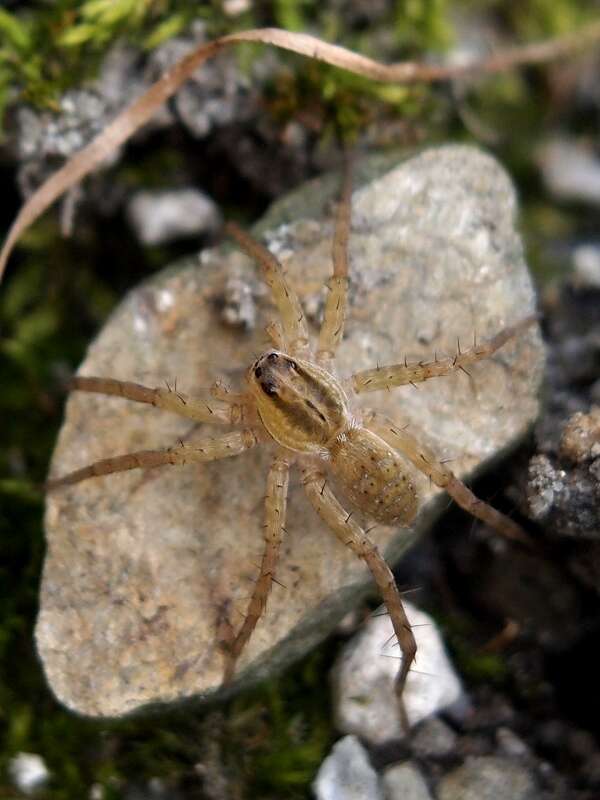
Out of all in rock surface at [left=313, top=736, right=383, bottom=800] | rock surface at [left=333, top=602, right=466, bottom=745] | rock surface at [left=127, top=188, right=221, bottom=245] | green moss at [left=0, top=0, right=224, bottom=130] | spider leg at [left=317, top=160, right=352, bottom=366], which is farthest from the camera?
rock surface at [left=127, top=188, right=221, bottom=245]

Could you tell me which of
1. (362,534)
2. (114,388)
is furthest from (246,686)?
(114,388)

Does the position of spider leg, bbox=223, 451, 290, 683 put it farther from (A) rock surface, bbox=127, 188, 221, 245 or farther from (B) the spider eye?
(A) rock surface, bbox=127, 188, 221, 245

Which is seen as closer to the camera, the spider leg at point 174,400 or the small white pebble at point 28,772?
the small white pebble at point 28,772

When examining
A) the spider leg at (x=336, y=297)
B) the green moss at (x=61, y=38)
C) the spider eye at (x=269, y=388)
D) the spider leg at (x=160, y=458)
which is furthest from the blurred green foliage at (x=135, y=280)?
the spider eye at (x=269, y=388)

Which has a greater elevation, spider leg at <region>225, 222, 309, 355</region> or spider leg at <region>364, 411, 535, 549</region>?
spider leg at <region>225, 222, 309, 355</region>

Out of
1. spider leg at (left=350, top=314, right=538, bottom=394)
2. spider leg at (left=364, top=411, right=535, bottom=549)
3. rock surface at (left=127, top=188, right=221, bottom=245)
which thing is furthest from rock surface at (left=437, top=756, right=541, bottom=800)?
rock surface at (left=127, top=188, right=221, bottom=245)

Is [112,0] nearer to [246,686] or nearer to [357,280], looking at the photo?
[357,280]

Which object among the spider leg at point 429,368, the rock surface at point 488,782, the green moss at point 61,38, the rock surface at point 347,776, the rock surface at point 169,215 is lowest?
the rock surface at point 488,782

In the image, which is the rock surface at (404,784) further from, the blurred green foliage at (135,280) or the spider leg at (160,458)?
the spider leg at (160,458)
